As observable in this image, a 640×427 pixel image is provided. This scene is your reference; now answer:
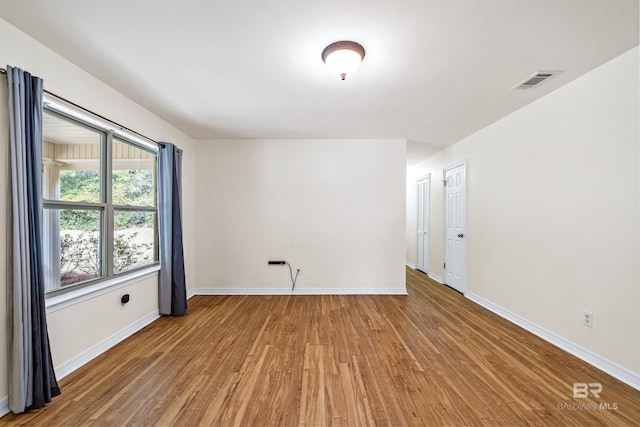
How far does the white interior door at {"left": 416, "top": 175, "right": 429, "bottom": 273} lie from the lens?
5.59 m

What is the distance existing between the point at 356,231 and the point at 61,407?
3.63 meters

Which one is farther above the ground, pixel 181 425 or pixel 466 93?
pixel 466 93

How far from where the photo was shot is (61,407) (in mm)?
1709

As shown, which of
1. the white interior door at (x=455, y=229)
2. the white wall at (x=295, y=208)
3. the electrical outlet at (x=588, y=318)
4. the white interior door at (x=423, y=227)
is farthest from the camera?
the white interior door at (x=423, y=227)

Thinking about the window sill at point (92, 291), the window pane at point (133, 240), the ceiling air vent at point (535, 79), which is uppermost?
the ceiling air vent at point (535, 79)

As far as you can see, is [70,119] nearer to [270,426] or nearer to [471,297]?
[270,426]

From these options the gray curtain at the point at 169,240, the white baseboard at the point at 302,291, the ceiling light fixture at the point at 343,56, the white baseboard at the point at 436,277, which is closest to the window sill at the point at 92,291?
the gray curtain at the point at 169,240

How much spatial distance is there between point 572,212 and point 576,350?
1.27 m

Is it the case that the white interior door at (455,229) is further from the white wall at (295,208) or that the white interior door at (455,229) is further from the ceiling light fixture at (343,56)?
the ceiling light fixture at (343,56)

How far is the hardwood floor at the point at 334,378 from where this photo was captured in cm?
163

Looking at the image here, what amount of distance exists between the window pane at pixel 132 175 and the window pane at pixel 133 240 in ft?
0.55

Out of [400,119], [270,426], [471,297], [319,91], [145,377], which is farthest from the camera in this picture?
[471,297]

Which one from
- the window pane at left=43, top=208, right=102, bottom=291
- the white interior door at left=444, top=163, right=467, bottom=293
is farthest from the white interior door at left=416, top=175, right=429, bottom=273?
the window pane at left=43, top=208, right=102, bottom=291

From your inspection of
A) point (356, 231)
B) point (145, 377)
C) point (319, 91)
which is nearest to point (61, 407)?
point (145, 377)
